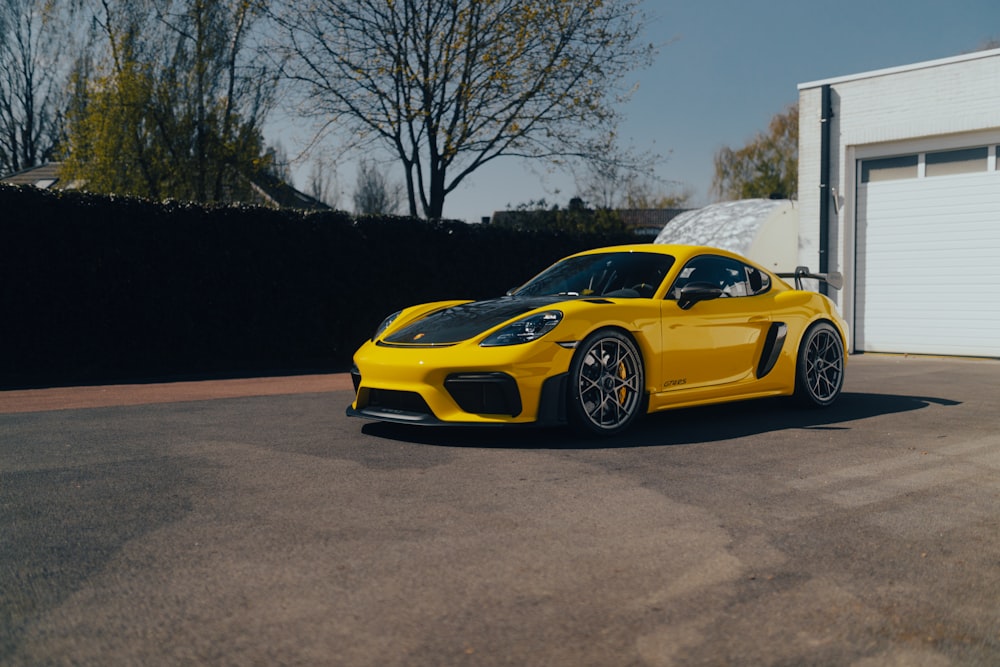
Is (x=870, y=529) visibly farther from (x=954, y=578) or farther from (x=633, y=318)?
(x=633, y=318)

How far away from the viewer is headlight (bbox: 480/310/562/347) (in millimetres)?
5844

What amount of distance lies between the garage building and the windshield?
9.14 meters

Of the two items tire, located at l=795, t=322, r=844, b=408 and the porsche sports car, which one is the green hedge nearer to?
the porsche sports car

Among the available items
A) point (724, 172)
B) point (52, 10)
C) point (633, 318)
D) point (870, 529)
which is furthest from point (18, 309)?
point (724, 172)

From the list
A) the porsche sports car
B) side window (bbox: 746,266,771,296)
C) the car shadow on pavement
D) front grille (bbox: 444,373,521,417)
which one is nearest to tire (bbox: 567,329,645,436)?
the porsche sports car

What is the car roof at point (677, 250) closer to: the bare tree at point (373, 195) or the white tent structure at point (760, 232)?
the white tent structure at point (760, 232)

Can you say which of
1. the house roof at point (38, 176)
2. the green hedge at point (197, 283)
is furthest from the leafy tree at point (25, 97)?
the green hedge at point (197, 283)

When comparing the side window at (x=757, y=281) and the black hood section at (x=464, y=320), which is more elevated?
the side window at (x=757, y=281)

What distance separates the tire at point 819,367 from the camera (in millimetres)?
7637

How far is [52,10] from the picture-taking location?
2716cm

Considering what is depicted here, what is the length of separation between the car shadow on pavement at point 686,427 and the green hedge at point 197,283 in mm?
6188

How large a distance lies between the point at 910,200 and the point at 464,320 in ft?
35.9

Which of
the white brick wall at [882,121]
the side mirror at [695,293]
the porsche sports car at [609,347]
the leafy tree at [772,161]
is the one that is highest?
the leafy tree at [772,161]

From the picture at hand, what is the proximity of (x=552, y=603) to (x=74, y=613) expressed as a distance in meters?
1.44
